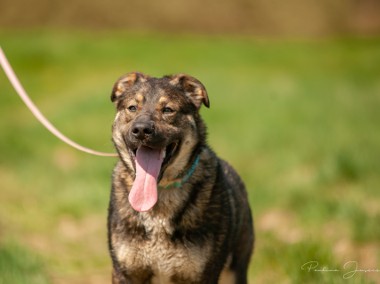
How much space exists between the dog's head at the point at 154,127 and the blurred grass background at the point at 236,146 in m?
1.63

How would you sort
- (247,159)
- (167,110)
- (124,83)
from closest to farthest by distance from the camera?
1. (167,110)
2. (124,83)
3. (247,159)

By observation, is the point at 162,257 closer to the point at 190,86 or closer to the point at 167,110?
the point at 167,110

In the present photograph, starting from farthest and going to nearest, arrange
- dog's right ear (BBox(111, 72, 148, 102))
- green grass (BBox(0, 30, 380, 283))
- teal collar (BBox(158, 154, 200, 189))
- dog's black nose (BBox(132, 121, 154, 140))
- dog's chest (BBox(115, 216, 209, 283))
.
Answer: green grass (BBox(0, 30, 380, 283))
dog's right ear (BBox(111, 72, 148, 102))
teal collar (BBox(158, 154, 200, 189))
dog's chest (BBox(115, 216, 209, 283))
dog's black nose (BBox(132, 121, 154, 140))

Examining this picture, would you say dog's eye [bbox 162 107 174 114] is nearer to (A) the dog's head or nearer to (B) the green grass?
(A) the dog's head

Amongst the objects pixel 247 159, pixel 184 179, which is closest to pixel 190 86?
pixel 184 179

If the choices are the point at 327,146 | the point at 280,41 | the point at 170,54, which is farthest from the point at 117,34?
the point at 327,146

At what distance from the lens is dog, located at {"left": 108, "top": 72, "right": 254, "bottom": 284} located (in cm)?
436

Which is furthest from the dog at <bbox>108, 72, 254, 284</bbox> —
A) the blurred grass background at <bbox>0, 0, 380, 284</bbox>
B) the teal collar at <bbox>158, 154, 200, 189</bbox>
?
the blurred grass background at <bbox>0, 0, 380, 284</bbox>

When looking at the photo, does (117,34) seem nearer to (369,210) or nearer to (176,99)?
(369,210)

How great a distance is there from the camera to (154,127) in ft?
14.0

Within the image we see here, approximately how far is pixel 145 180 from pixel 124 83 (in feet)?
2.89

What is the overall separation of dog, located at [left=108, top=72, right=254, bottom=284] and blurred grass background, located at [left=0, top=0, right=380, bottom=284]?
3.98ft

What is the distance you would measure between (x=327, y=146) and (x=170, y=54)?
15.3 meters

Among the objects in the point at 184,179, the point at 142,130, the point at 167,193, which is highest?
the point at 142,130
